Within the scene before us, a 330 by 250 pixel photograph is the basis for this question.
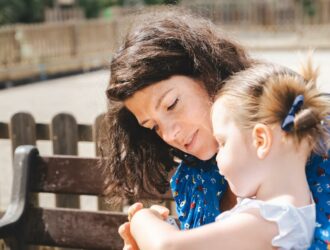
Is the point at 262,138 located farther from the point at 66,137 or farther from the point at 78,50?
the point at 78,50

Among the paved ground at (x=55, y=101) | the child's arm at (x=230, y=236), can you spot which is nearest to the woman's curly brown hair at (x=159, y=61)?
the child's arm at (x=230, y=236)

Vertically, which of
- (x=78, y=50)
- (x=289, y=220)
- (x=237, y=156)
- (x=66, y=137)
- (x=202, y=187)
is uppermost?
(x=237, y=156)

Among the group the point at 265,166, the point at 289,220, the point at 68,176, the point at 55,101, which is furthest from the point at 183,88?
the point at 55,101

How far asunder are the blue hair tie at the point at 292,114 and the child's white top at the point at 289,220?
159 mm

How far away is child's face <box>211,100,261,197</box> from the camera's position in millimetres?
1396

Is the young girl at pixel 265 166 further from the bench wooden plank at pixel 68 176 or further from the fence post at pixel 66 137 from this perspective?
the fence post at pixel 66 137

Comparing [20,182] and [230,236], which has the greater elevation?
[230,236]

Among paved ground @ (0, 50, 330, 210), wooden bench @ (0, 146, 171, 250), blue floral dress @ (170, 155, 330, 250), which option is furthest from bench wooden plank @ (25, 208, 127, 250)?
paved ground @ (0, 50, 330, 210)

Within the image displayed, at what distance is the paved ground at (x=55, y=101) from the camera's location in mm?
6277

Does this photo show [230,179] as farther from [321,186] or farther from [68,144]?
[68,144]

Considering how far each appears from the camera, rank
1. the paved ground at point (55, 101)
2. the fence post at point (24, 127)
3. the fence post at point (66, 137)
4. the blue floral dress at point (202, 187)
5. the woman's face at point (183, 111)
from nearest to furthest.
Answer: the blue floral dress at point (202, 187), the woman's face at point (183, 111), the fence post at point (66, 137), the fence post at point (24, 127), the paved ground at point (55, 101)

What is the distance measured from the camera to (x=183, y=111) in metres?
1.69

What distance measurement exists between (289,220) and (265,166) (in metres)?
0.12

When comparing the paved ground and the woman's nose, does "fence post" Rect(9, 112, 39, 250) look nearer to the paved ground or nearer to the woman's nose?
the paved ground
